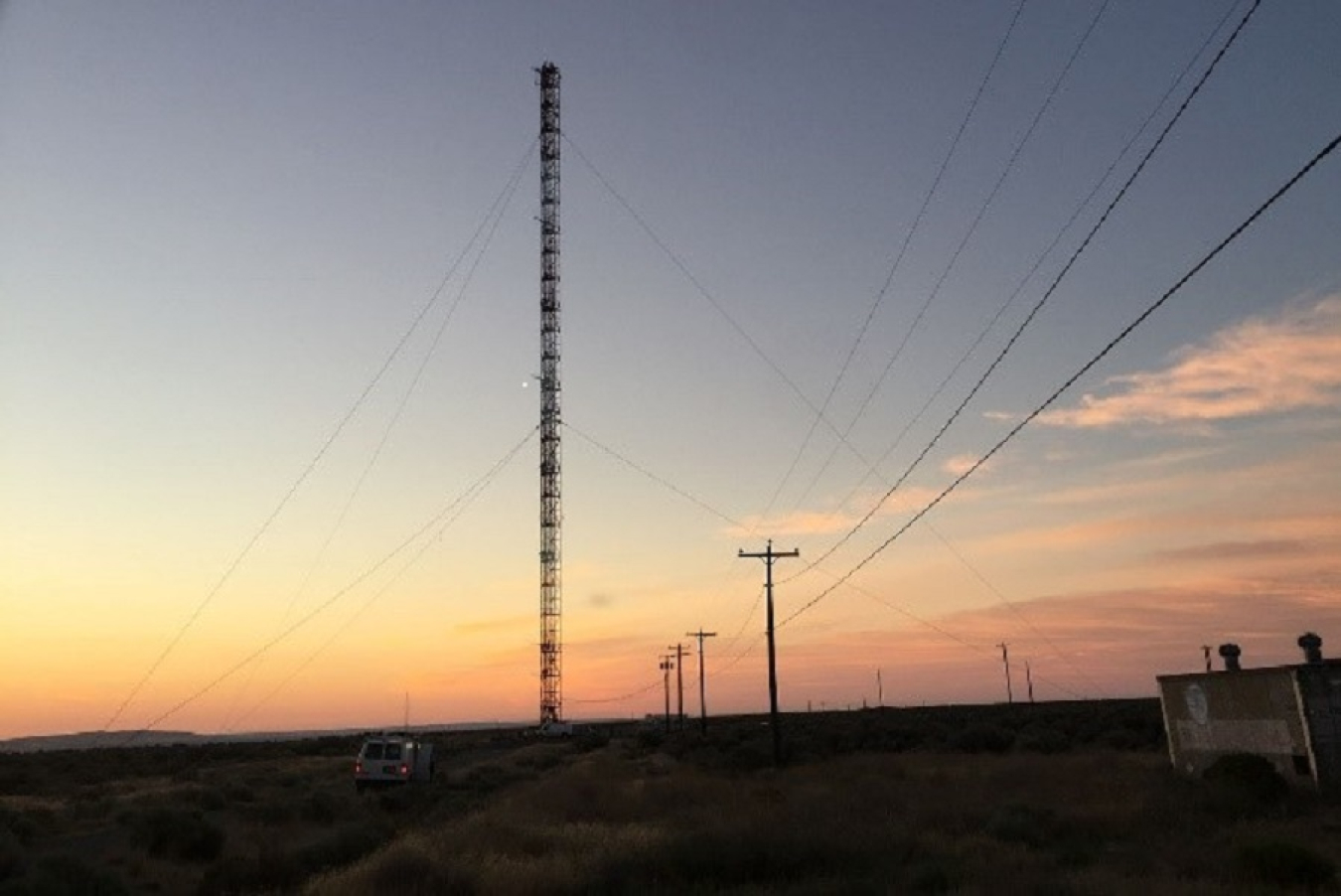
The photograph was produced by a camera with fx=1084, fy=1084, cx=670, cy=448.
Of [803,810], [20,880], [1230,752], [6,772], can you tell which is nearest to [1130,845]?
[803,810]

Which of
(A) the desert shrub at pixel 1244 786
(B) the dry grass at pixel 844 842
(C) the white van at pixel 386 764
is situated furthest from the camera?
(C) the white van at pixel 386 764

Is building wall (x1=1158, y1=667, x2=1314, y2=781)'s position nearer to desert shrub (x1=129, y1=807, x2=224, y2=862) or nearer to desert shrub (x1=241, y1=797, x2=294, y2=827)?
desert shrub (x1=129, y1=807, x2=224, y2=862)

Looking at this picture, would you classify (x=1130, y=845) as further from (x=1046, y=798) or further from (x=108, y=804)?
(x=108, y=804)

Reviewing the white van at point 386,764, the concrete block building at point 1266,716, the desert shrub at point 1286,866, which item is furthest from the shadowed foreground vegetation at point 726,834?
the white van at point 386,764

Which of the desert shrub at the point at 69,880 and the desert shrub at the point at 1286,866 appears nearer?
the desert shrub at the point at 1286,866

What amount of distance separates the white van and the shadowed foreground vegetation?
2.10 metres

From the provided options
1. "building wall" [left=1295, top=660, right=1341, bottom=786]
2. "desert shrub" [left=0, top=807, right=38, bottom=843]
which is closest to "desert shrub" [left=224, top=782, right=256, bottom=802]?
"desert shrub" [left=0, top=807, right=38, bottom=843]

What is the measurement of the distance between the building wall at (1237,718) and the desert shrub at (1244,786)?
26.0 inches

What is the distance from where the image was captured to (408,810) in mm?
35938

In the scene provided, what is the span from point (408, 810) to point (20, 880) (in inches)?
714

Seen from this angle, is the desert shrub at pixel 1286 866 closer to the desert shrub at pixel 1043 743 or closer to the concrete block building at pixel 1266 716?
A: the concrete block building at pixel 1266 716

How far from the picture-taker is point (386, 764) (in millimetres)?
42875

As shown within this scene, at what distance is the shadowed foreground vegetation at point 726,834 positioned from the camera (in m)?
18.2

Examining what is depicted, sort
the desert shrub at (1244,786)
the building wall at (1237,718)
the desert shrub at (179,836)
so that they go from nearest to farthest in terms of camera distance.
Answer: the desert shrub at (179,836), the desert shrub at (1244,786), the building wall at (1237,718)
